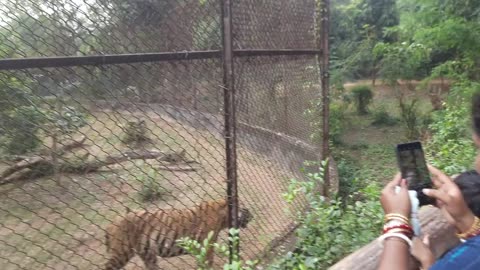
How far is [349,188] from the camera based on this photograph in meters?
7.11

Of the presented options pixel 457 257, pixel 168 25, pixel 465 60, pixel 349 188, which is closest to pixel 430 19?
pixel 465 60

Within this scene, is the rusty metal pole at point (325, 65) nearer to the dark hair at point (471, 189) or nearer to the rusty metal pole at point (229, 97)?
the rusty metal pole at point (229, 97)

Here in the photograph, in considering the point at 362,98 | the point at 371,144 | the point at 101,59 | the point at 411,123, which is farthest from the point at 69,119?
the point at 362,98

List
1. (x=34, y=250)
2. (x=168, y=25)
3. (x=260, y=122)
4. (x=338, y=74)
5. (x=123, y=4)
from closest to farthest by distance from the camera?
(x=123, y=4) < (x=168, y=25) < (x=260, y=122) < (x=34, y=250) < (x=338, y=74)

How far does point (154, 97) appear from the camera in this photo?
390cm

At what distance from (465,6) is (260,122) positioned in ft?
20.5

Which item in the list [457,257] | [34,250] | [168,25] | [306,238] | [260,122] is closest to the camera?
[457,257]

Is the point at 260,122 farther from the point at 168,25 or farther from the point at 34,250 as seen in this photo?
the point at 34,250

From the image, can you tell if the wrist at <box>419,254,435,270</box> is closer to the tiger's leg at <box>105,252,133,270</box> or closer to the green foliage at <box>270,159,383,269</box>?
the green foliage at <box>270,159,383,269</box>

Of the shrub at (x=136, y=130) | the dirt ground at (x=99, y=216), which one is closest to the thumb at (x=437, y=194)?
the dirt ground at (x=99, y=216)

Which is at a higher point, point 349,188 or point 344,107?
point 344,107

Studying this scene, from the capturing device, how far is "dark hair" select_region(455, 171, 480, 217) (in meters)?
1.75

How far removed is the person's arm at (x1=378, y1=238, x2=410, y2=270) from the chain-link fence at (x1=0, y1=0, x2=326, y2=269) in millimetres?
1399

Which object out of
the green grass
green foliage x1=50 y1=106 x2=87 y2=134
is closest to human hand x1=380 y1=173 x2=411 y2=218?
green foliage x1=50 y1=106 x2=87 y2=134
